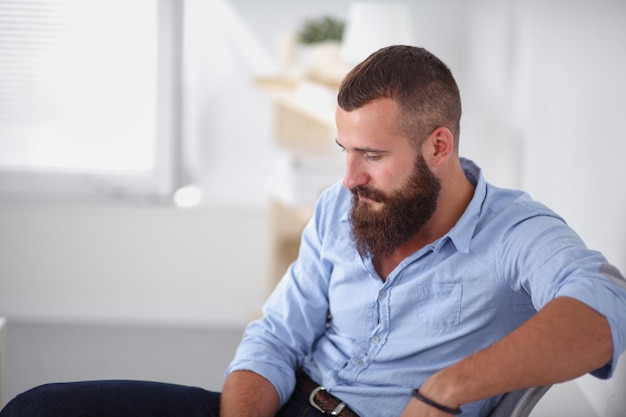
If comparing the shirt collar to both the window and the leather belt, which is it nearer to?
the leather belt

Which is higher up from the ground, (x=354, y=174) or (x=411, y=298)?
(x=354, y=174)

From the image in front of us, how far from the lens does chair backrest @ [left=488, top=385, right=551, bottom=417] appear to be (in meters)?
1.31

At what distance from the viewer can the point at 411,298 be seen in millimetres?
1504

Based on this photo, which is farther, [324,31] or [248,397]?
[324,31]

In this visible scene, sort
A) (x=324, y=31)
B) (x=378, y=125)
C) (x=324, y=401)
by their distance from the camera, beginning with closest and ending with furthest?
(x=378, y=125), (x=324, y=401), (x=324, y=31)

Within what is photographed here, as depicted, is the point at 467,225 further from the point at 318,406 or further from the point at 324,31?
the point at 324,31

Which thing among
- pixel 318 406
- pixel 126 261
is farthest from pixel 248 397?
pixel 126 261

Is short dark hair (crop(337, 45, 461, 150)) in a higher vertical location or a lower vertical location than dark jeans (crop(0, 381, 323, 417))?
higher

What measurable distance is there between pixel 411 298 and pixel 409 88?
0.36 metres

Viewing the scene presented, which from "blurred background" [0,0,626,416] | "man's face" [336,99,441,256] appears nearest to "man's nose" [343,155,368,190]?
"man's face" [336,99,441,256]

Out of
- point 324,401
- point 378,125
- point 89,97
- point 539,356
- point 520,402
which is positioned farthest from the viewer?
point 89,97

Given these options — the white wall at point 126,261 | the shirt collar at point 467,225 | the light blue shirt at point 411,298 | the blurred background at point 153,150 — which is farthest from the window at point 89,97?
the shirt collar at point 467,225

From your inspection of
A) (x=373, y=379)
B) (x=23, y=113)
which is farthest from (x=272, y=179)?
(x=373, y=379)

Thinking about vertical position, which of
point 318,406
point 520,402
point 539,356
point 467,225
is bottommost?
point 318,406
